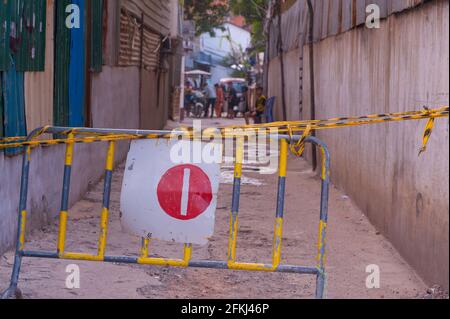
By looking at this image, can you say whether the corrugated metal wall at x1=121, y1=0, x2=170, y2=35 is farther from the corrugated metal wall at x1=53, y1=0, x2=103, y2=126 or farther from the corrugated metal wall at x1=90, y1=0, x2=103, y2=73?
the corrugated metal wall at x1=53, y1=0, x2=103, y2=126

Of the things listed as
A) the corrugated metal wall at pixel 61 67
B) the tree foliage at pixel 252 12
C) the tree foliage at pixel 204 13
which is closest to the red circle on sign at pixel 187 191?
the corrugated metal wall at pixel 61 67

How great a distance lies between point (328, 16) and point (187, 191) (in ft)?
28.4

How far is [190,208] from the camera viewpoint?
18.8 ft

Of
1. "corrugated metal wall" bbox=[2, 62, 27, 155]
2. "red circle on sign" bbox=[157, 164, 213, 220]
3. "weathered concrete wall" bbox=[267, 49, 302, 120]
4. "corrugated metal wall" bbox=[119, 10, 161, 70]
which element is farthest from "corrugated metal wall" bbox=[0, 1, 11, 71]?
"weathered concrete wall" bbox=[267, 49, 302, 120]

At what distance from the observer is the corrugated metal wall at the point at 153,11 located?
1728cm

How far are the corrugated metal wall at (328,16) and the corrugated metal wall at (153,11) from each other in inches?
126

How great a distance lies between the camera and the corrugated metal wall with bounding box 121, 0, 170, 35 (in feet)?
56.7

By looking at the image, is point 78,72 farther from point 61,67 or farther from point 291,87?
point 291,87

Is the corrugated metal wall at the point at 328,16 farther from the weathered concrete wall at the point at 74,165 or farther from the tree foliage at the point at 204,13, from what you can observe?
the tree foliage at the point at 204,13

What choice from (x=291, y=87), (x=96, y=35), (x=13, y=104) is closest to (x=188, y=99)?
(x=291, y=87)

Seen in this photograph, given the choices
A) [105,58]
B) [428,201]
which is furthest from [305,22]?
[428,201]

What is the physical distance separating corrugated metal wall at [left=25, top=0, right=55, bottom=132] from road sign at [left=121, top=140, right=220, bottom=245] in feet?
8.88

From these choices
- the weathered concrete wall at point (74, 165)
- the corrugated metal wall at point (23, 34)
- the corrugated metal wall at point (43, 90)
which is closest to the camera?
the corrugated metal wall at point (23, 34)
